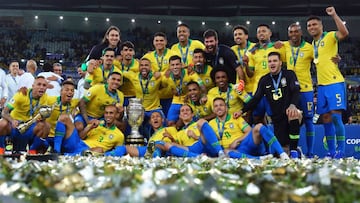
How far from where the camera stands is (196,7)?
89.2 feet

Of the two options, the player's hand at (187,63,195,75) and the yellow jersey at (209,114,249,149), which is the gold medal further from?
the player's hand at (187,63,195,75)

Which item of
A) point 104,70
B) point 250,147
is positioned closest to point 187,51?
point 104,70

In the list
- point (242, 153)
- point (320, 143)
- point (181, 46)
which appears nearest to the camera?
point (242, 153)

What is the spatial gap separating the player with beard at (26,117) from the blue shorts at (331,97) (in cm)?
336

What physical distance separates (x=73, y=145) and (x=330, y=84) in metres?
3.16

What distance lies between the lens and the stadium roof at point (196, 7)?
1014 inches

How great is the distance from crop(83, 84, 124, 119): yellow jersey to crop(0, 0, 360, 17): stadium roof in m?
20.1

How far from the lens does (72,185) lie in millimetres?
1428

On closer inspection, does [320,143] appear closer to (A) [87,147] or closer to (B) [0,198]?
(A) [87,147]

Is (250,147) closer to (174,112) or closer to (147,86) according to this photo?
(174,112)

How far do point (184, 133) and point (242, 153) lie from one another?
839 millimetres

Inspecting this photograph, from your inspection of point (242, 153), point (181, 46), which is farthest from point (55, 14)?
point (242, 153)

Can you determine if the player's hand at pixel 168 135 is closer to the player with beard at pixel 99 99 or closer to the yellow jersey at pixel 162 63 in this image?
the player with beard at pixel 99 99

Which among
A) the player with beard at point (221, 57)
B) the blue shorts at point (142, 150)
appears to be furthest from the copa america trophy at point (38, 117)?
the player with beard at point (221, 57)
